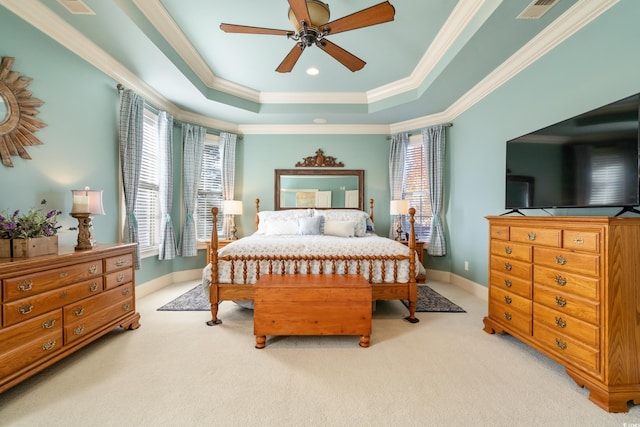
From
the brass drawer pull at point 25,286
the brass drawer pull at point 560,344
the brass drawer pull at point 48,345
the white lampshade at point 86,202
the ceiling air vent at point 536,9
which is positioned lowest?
the brass drawer pull at point 48,345

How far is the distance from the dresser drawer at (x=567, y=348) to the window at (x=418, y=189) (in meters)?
2.67

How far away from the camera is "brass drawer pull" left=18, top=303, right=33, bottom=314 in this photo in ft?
5.30

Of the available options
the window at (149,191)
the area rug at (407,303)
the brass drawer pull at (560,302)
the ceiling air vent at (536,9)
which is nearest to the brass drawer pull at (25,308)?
the area rug at (407,303)

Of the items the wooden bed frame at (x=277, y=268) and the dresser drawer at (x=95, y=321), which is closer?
the dresser drawer at (x=95, y=321)

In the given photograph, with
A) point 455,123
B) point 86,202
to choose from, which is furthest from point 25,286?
point 455,123

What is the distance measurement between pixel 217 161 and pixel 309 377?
13.3 ft

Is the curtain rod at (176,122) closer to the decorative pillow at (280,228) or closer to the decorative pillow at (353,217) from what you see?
the decorative pillow at (280,228)

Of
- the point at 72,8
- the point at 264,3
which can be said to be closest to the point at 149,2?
the point at 72,8

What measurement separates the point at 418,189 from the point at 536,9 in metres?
2.85

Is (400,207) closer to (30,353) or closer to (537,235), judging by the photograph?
(537,235)

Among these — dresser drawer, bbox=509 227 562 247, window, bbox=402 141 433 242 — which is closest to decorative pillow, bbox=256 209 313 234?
window, bbox=402 141 433 242

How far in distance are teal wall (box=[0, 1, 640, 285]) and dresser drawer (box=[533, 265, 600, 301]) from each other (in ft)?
2.43

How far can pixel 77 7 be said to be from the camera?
2.17m

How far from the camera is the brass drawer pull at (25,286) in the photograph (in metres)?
1.62
